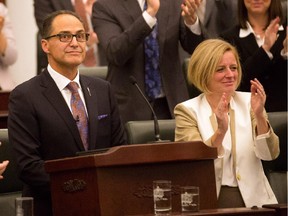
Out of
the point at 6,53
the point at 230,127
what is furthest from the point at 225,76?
the point at 6,53

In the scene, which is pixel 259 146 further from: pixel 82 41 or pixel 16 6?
pixel 16 6

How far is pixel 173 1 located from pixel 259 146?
1.19 metres

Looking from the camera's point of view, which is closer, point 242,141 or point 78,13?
point 242,141

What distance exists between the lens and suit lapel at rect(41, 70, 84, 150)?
3549 mm

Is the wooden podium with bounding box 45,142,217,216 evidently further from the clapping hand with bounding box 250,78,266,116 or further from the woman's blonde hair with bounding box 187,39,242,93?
the woman's blonde hair with bounding box 187,39,242,93

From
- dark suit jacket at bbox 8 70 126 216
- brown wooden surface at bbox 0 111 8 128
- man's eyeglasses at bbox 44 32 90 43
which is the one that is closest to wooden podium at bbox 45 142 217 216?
dark suit jacket at bbox 8 70 126 216

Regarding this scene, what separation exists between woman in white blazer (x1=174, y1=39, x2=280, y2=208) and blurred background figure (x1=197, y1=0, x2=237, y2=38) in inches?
35.0

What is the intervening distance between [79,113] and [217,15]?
1.46m

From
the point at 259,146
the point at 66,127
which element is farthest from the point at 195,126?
the point at 66,127

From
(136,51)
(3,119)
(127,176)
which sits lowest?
(127,176)

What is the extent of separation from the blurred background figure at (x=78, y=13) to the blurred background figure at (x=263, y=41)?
936 millimetres

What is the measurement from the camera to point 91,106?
11.9 ft

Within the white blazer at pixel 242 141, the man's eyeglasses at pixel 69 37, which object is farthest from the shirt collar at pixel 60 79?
the white blazer at pixel 242 141

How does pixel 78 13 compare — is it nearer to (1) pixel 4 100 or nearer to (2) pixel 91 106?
(1) pixel 4 100
